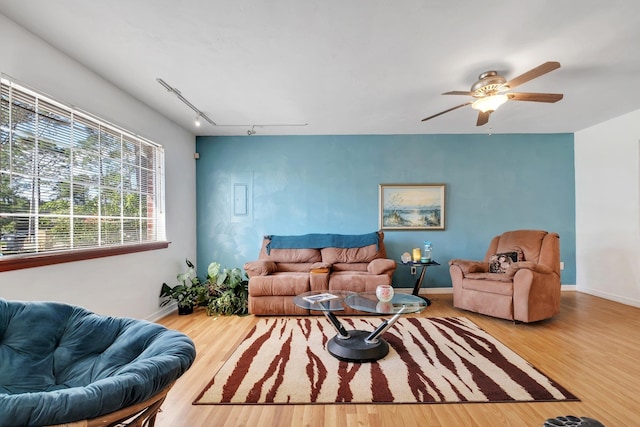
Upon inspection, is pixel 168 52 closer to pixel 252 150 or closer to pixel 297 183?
pixel 252 150

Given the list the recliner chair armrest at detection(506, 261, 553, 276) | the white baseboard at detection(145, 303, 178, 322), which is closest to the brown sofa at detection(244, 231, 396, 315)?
the white baseboard at detection(145, 303, 178, 322)

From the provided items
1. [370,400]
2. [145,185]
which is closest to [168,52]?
[145,185]

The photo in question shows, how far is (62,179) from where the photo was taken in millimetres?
2223

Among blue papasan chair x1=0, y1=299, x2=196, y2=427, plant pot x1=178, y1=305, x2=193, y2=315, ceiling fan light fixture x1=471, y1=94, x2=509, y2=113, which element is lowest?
plant pot x1=178, y1=305, x2=193, y2=315

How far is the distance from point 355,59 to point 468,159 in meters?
3.01

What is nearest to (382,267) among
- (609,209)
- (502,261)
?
(502,261)

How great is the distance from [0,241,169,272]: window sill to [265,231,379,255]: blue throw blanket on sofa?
1.78 m

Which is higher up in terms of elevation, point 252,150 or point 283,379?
point 252,150

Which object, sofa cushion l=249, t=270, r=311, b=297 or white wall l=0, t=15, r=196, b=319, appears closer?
white wall l=0, t=15, r=196, b=319

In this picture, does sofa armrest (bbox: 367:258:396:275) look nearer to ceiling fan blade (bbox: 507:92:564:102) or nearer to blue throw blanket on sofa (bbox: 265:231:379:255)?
blue throw blanket on sofa (bbox: 265:231:379:255)

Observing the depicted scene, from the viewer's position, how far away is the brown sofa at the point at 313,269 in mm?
3396

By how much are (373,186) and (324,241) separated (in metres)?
1.22

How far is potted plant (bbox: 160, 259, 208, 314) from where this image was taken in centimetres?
343

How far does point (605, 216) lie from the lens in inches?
157
